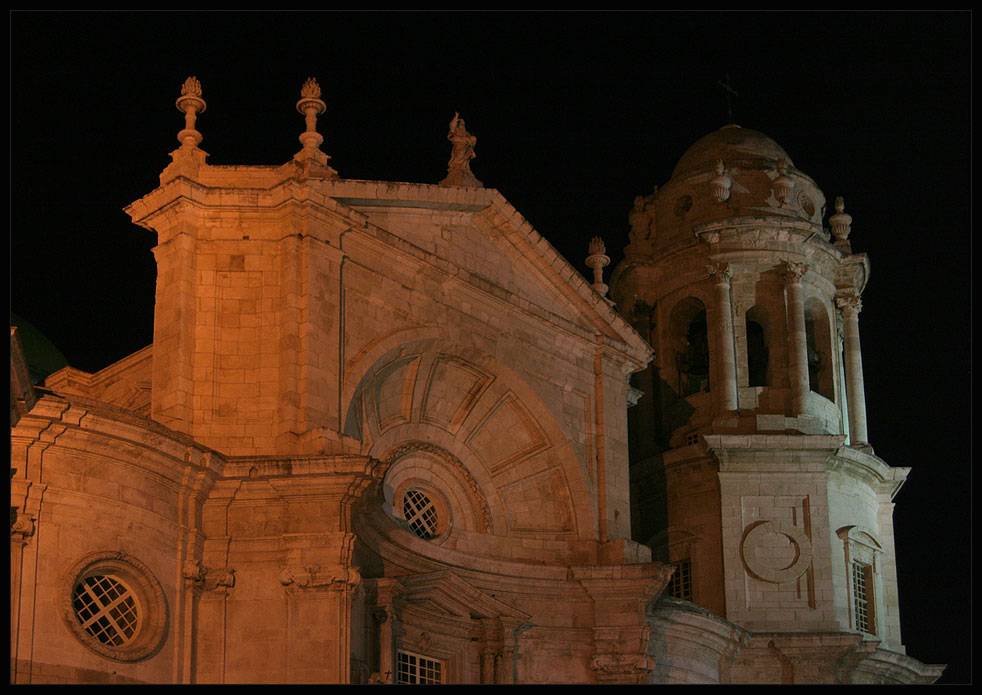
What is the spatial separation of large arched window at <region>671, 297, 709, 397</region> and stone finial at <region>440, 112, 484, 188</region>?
10688 mm

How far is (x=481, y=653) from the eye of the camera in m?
38.0

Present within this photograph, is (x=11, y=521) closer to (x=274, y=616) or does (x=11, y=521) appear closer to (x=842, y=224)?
(x=274, y=616)

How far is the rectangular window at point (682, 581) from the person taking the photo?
153 feet

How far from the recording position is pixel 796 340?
47.7 m

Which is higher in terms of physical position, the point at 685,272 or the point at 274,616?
the point at 685,272

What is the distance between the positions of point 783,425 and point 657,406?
135 inches

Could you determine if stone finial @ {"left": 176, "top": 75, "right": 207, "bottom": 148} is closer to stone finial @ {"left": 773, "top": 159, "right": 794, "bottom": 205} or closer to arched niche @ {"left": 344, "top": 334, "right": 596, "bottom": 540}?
arched niche @ {"left": 344, "top": 334, "right": 596, "bottom": 540}

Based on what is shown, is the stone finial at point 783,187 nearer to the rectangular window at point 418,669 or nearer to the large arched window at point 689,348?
the large arched window at point 689,348

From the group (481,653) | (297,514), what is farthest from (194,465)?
(481,653)

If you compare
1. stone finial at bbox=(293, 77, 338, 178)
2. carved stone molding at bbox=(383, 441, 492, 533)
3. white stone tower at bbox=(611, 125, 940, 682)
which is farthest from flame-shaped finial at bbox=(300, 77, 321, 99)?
white stone tower at bbox=(611, 125, 940, 682)

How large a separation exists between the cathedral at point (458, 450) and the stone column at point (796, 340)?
7 centimetres

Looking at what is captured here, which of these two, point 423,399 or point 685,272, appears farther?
point 685,272

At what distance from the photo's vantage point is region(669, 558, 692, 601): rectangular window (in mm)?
46656

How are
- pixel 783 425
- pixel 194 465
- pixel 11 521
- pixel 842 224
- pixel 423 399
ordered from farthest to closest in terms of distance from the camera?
1. pixel 842 224
2. pixel 783 425
3. pixel 423 399
4. pixel 194 465
5. pixel 11 521
